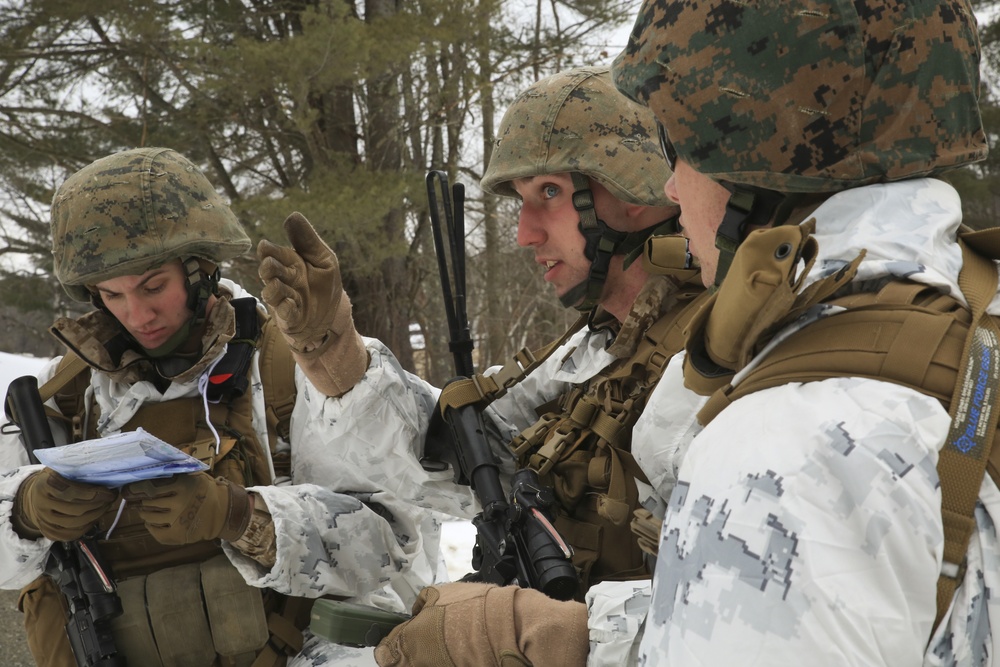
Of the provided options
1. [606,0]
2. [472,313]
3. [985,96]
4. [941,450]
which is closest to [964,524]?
[941,450]

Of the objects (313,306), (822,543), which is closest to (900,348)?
(822,543)

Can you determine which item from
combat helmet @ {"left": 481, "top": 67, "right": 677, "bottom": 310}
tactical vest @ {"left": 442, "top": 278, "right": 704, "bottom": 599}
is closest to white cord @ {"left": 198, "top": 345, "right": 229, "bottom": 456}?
tactical vest @ {"left": 442, "top": 278, "right": 704, "bottom": 599}

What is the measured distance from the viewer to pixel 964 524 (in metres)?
1.00

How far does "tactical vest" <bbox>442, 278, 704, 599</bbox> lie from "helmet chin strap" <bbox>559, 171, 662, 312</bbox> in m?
0.24

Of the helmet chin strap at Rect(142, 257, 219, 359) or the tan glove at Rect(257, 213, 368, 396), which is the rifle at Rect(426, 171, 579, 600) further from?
the helmet chin strap at Rect(142, 257, 219, 359)

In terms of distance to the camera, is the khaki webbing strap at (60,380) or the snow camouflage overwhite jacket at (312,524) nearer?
the snow camouflage overwhite jacket at (312,524)

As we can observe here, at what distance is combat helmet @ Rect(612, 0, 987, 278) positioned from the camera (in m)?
1.28

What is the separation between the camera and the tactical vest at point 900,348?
1.02 m

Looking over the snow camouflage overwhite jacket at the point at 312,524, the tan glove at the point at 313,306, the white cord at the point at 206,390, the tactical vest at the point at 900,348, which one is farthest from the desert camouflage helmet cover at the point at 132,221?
the tactical vest at the point at 900,348

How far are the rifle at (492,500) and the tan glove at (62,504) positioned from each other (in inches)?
40.1

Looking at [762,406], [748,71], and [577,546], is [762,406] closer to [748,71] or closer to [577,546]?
[748,71]

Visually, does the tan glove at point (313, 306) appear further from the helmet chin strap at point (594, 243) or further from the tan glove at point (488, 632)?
the tan glove at point (488, 632)

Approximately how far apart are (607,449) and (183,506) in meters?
1.22

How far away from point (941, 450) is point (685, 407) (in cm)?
81
